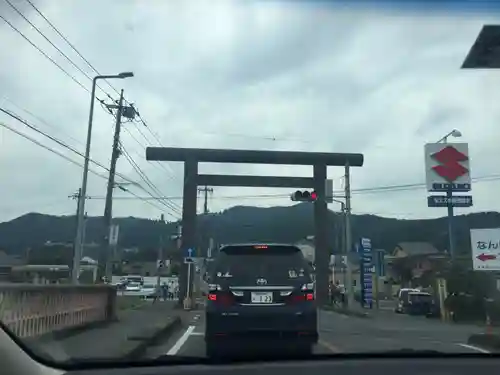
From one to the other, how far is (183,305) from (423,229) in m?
2.63

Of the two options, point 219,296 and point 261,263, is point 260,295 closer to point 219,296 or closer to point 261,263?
point 261,263

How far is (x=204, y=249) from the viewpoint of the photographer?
590 centimetres

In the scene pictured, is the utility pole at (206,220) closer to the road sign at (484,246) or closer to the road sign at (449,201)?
the road sign at (449,201)

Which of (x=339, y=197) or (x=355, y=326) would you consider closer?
(x=339, y=197)

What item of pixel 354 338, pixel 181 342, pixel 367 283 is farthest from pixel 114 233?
pixel 367 283

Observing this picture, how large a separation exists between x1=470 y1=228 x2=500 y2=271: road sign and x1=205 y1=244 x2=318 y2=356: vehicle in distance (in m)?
1.76

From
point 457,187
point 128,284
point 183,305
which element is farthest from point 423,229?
point 128,284

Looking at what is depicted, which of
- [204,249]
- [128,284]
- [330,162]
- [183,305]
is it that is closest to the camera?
[330,162]

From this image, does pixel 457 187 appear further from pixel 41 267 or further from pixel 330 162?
pixel 41 267

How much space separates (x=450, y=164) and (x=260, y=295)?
83.9 inches

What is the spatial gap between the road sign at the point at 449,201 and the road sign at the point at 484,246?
43 cm

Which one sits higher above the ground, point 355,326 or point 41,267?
point 41,267

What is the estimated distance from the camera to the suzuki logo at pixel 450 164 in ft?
17.8

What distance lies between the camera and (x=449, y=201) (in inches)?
223
